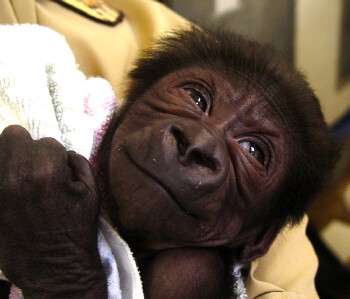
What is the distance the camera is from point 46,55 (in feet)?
2.83

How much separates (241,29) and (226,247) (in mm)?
1341

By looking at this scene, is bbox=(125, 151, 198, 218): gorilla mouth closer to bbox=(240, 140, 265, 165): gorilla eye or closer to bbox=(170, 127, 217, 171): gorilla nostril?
bbox=(170, 127, 217, 171): gorilla nostril

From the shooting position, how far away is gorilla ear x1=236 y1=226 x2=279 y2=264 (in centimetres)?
95

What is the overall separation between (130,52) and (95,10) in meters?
0.13

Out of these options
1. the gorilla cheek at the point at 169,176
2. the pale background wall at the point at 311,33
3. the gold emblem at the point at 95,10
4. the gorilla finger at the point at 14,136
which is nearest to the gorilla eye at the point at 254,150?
the gorilla cheek at the point at 169,176

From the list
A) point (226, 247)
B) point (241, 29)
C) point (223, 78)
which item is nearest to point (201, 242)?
point (226, 247)

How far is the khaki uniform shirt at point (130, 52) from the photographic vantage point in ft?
3.34

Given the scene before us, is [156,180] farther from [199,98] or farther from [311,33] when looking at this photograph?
[311,33]

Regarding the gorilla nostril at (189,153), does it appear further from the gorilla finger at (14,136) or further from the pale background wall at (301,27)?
the pale background wall at (301,27)

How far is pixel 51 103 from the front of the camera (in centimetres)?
79

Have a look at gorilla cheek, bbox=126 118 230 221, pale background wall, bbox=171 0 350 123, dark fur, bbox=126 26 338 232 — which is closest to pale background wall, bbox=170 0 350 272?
pale background wall, bbox=171 0 350 123

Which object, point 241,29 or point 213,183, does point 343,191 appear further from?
point 213,183

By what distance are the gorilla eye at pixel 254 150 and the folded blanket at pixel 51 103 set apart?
0.84 ft

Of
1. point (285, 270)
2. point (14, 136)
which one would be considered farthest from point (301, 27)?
point (14, 136)
